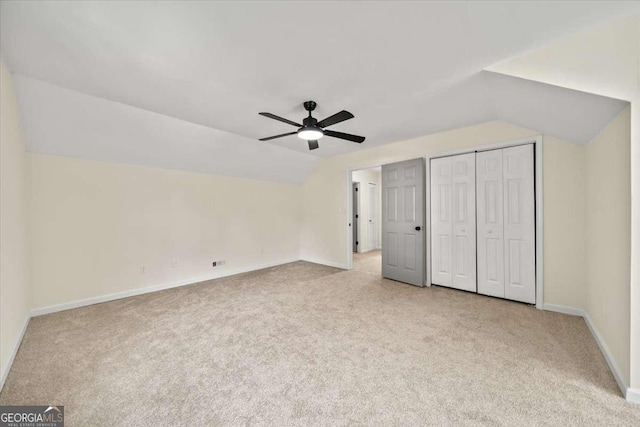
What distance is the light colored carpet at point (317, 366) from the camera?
4.88ft

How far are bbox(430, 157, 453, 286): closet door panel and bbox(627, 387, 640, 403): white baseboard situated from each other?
7.12 ft

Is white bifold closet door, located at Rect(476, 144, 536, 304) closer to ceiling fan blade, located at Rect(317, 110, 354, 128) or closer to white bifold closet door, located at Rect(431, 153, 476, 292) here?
white bifold closet door, located at Rect(431, 153, 476, 292)

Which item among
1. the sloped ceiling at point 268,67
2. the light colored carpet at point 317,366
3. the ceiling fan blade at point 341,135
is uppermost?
the sloped ceiling at point 268,67

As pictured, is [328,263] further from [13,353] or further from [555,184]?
[13,353]

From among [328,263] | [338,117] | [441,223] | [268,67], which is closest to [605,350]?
[441,223]

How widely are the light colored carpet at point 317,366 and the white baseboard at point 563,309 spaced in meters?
0.11

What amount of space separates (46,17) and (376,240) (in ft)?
24.6

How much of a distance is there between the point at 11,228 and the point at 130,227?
4.97 ft

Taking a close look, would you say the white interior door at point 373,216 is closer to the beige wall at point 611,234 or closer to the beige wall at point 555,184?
the beige wall at point 555,184

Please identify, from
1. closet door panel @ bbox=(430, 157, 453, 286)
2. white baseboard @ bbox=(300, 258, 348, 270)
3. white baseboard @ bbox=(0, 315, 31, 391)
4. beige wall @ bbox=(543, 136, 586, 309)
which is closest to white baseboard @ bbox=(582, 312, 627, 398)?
beige wall @ bbox=(543, 136, 586, 309)

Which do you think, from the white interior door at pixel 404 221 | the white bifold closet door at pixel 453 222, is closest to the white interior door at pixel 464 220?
the white bifold closet door at pixel 453 222

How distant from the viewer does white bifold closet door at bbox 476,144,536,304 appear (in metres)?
3.10

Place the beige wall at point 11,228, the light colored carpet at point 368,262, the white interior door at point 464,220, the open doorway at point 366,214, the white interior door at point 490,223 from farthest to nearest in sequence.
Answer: the open doorway at point 366,214, the light colored carpet at point 368,262, the white interior door at point 464,220, the white interior door at point 490,223, the beige wall at point 11,228
